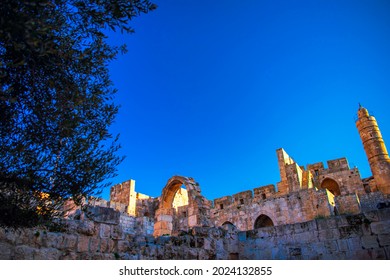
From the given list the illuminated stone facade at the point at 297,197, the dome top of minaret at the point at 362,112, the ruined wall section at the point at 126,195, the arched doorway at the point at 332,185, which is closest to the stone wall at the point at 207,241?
the illuminated stone facade at the point at 297,197

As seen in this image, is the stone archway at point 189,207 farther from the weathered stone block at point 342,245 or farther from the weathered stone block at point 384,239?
the weathered stone block at point 384,239

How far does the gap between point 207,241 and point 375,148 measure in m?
28.9

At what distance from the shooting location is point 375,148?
31.4 meters

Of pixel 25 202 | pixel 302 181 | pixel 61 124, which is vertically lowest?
pixel 25 202

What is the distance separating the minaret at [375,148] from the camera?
2919cm

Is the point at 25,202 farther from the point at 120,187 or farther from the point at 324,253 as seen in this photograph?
the point at 120,187

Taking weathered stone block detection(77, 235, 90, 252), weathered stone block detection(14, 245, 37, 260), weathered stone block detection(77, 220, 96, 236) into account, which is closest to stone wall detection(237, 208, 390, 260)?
weathered stone block detection(77, 220, 96, 236)

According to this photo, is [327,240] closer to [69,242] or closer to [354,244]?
[354,244]

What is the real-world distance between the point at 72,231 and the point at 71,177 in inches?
61.0

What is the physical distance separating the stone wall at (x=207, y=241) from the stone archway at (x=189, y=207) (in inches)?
56.2

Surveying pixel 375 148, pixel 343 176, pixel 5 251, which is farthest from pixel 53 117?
pixel 375 148

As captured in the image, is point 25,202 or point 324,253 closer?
point 25,202
